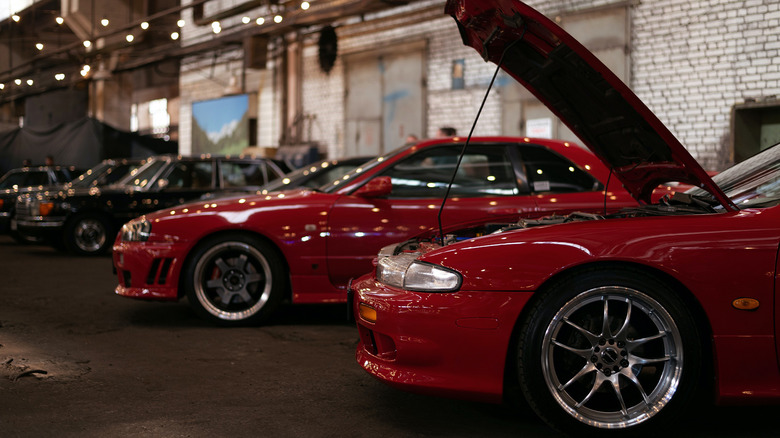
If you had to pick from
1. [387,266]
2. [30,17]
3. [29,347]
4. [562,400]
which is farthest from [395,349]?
[30,17]

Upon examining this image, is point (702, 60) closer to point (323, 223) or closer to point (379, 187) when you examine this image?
point (379, 187)

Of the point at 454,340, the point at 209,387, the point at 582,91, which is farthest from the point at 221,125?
the point at 454,340

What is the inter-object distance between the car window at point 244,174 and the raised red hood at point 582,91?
24.8 ft

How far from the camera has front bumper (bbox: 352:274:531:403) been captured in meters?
3.06

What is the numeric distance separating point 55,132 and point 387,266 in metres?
21.0

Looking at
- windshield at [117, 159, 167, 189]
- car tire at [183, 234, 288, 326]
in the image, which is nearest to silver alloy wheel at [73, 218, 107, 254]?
windshield at [117, 159, 167, 189]

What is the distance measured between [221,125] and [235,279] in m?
15.3

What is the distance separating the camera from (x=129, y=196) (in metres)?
11.2

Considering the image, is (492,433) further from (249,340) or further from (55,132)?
(55,132)

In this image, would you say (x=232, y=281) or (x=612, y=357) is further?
(x=232, y=281)

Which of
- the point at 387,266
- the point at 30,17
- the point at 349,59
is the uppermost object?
the point at 30,17

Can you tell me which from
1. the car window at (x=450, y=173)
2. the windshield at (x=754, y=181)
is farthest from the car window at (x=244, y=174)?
the windshield at (x=754, y=181)

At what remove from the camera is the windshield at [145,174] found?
36.6ft

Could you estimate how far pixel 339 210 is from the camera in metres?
5.54
